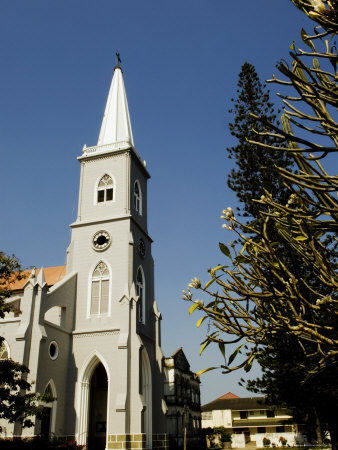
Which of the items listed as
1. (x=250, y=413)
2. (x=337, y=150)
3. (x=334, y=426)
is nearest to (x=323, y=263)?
(x=337, y=150)

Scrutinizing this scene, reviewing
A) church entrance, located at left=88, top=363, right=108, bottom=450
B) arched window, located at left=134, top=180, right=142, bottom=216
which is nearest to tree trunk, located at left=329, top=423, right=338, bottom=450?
church entrance, located at left=88, top=363, right=108, bottom=450

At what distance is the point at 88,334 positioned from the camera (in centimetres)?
2147

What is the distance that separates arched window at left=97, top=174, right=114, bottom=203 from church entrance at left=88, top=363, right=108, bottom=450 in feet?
31.3

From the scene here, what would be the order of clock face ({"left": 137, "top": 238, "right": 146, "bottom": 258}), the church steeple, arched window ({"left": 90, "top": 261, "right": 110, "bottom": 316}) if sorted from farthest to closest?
the church steeple → clock face ({"left": 137, "top": 238, "right": 146, "bottom": 258}) → arched window ({"left": 90, "top": 261, "right": 110, "bottom": 316})

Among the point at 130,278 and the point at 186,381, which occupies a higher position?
the point at 130,278

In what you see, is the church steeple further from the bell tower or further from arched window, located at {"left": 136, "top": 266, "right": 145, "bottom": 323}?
arched window, located at {"left": 136, "top": 266, "right": 145, "bottom": 323}

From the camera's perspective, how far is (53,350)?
65.8ft

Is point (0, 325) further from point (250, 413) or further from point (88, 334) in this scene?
point (250, 413)

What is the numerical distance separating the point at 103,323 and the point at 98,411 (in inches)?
215

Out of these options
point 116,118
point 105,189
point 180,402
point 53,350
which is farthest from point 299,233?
point 180,402

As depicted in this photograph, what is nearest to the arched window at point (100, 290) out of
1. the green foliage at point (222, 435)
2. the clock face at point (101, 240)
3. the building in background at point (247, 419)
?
the clock face at point (101, 240)

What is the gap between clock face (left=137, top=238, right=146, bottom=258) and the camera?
24431 millimetres

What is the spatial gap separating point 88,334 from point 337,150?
63.8 feet

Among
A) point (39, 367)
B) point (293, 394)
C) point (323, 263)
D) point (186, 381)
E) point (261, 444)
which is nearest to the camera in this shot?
point (323, 263)
